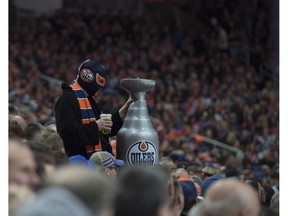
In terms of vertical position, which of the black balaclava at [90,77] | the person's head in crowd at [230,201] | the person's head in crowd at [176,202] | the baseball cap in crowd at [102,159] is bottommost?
the person's head in crowd at [176,202]

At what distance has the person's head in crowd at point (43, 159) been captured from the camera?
201 inches

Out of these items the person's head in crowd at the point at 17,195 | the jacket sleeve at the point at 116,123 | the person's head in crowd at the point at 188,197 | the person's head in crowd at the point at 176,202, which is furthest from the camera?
the jacket sleeve at the point at 116,123

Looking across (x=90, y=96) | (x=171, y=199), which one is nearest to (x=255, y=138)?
(x=90, y=96)

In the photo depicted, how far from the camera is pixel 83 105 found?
291 inches

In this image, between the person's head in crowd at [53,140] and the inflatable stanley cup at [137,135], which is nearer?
the person's head in crowd at [53,140]

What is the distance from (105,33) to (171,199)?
764 inches

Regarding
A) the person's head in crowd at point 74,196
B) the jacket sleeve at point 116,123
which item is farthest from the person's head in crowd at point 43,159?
the jacket sleeve at point 116,123

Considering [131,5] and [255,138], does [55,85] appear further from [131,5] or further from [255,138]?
[131,5]

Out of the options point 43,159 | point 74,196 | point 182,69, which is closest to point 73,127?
point 43,159

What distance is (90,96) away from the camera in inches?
298

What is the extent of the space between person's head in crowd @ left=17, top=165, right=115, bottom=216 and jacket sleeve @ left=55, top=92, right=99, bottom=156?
11.3ft

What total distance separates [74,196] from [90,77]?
4.02m

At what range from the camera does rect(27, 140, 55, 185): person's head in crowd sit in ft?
16.7

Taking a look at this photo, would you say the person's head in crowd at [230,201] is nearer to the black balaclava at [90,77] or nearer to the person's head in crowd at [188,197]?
the person's head in crowd at [188,197]
